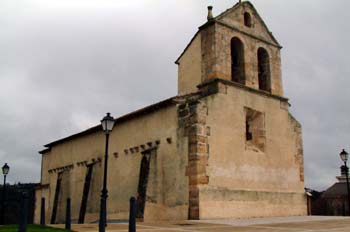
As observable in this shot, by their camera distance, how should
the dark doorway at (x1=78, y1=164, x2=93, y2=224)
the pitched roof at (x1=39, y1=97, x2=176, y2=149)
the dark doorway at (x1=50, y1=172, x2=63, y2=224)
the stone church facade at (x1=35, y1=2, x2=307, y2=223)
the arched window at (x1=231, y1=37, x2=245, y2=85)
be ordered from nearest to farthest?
the stone church facade at (x1=35, y1=2, x2=307, y2=223) < the pitched roof at (x1=39, y1=97, x2=176, y2=149) < the arched window at (x1=231, y1=37, x2=245, y2=85) < the dark doorway at (x1=78, y1=164, x2=93, y2=224) < the dark doorway at (x1=50, y1=172, x2=63, y2=224)

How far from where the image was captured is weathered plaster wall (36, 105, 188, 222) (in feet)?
63.8

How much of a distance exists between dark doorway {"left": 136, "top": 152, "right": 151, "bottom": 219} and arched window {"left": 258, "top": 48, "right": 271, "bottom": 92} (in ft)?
26.7

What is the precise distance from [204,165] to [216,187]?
1225 millimetres

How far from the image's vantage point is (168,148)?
20.2 meters

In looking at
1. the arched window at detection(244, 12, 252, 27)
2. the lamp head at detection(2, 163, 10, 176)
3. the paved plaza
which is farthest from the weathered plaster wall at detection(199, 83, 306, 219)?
the lamp head at detection(2, 163, 10, 176)

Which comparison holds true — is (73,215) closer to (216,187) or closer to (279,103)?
(216,187)

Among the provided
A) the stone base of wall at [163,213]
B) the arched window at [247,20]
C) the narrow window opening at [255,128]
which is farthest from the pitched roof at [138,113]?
the arched window at [247,20]

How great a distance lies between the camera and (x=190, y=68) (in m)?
22.8

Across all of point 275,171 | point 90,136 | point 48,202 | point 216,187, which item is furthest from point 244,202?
point 48,202

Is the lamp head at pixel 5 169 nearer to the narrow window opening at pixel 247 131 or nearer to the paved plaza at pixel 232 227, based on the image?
the paved plaza at pixel 232 227

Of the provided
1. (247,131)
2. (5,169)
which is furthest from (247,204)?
(5,169)

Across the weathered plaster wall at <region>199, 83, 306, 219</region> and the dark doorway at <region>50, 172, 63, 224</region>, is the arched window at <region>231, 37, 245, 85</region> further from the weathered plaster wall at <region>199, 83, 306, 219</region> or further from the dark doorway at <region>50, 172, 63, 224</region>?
the dark doorway at <region>50, 172, 63, 224</region>

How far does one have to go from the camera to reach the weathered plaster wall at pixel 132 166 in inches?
766

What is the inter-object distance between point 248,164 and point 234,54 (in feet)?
21.2
